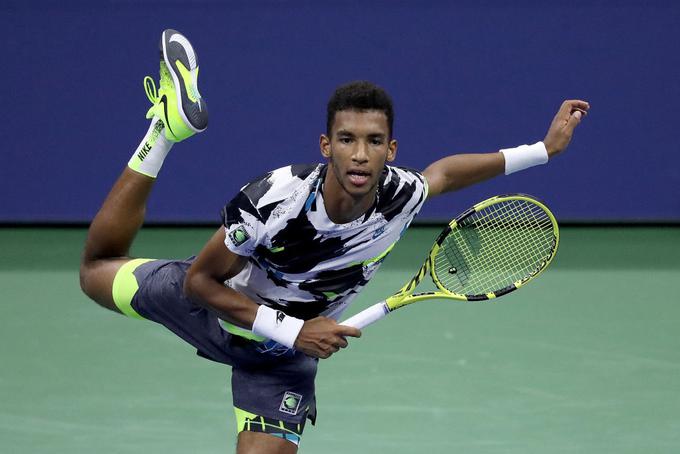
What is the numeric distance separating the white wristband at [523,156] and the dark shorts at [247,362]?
3.11 ft

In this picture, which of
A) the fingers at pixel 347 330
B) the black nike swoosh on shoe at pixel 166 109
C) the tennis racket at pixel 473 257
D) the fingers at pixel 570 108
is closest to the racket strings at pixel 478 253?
the tennis racket at pixel 473 257

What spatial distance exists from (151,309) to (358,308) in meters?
2.85

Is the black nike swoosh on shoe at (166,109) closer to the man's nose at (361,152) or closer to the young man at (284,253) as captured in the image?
the young man at (284,253)

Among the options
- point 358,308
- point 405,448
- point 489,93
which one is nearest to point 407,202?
point 405,448

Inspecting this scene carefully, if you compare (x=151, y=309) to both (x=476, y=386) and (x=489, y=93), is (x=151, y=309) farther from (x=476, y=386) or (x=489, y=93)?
(x=489, y=93)

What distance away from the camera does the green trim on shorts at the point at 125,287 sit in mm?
4352

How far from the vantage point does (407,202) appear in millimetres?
3803

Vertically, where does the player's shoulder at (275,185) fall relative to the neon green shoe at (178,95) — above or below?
below

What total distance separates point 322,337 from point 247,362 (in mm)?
543

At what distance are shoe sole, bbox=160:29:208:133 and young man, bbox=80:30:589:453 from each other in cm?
1

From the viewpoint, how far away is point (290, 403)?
13.1 ft

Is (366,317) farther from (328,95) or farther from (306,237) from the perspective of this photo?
(328,95)

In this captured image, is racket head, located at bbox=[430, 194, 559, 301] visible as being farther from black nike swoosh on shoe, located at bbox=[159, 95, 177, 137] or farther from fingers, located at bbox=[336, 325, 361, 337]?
black nike swoosh on shoe, located at bbox=[159, 95, 177, 137]

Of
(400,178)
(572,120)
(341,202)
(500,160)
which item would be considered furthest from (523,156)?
(341,202)
